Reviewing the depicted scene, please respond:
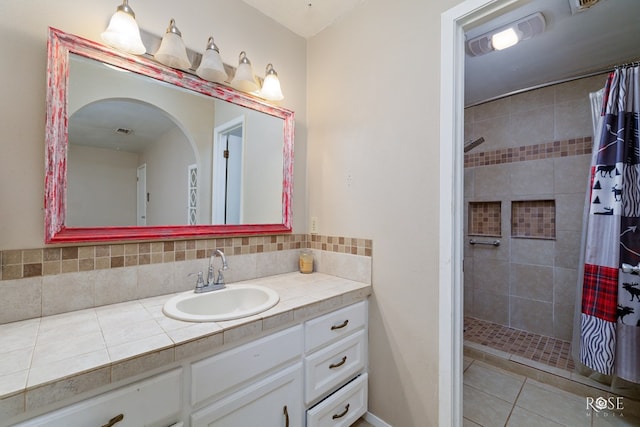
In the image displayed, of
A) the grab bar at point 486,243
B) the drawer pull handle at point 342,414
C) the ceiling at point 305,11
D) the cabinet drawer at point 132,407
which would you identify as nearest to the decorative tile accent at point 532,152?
the grab bar at point 486,243

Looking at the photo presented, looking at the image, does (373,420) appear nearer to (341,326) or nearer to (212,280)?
(341,326)

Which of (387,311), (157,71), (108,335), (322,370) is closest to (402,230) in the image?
(387,311)

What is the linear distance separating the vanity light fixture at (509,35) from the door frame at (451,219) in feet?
2.22

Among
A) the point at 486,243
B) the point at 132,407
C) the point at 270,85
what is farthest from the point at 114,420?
the point at 486,243

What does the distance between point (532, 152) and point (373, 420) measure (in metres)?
2.57

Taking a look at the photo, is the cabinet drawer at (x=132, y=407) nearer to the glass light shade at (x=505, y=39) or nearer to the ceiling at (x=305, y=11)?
the ceiling at (x=305, y=11)

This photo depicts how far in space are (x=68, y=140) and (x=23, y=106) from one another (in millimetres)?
153

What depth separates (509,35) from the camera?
5.30 feet

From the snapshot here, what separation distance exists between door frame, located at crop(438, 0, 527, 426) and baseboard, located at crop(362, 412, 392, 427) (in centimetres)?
35

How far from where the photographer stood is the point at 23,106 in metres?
0.92

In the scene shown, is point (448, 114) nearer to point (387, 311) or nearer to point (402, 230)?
point (402, 230)

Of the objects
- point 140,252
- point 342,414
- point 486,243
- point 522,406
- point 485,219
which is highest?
point 485,219

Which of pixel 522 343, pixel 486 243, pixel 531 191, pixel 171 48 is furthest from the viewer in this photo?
pixel 486 243

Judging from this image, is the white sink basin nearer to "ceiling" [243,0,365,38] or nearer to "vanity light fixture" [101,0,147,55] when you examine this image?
"vanity light fixture" [101,0,147,55]
